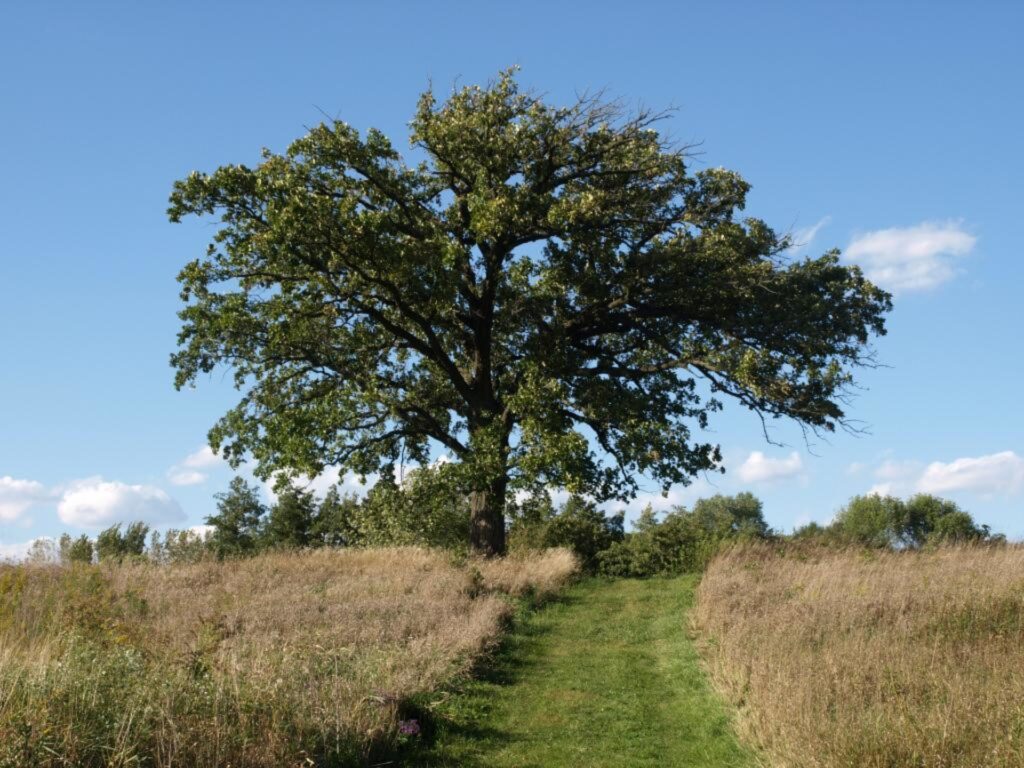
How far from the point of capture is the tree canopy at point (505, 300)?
24.8m

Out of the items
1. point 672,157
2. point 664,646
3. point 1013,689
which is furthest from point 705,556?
point 1013,689

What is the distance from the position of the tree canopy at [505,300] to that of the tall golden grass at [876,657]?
7003 millimetres

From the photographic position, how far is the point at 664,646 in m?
16.7

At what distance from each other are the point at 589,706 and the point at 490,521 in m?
15.3

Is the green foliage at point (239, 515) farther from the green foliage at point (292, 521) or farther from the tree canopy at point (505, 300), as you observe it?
the tree canopy at point (505, 300)

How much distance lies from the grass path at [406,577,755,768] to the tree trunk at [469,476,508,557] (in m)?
8.47

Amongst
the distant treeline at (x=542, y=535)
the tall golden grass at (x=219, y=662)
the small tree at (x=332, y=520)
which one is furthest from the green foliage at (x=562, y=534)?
the small tree at (x=332, y=520)

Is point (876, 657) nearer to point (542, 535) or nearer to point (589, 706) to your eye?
point (589, 706)

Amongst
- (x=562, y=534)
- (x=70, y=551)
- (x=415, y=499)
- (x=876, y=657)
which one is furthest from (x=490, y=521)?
(x=876, y=657)

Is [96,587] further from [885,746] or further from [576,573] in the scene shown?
[576,573]

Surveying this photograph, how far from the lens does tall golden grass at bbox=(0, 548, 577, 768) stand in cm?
780

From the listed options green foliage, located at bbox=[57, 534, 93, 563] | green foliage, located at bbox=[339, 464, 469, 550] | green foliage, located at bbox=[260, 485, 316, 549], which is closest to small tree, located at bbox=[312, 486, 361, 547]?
green foliage, located at bbox=[260, 485, 316, 549]

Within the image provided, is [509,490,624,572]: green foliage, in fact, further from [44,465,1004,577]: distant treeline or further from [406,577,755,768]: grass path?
[406,577,755,768]: grass path

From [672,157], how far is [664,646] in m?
15.6
